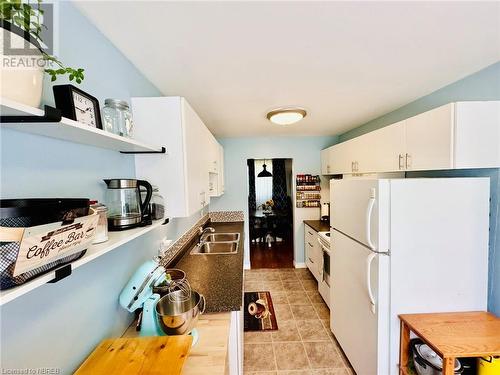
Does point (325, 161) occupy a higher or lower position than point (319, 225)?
higher

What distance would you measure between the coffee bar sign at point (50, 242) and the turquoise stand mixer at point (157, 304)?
641 mm

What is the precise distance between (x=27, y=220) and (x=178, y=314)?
84 cm

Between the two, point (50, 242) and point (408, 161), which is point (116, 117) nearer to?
point (50, 242)

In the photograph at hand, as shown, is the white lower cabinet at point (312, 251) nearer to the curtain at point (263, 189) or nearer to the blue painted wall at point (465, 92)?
the blue painted wall at point (465, 92)

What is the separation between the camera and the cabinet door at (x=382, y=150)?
6.54ft

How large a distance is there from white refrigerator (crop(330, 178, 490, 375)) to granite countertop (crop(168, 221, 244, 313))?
0.93m

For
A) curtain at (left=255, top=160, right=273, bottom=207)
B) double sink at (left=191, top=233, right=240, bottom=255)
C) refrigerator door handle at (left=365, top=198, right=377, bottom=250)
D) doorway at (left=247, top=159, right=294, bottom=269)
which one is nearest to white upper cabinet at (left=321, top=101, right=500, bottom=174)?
refrigerator door handle at (left=365, top=198, right=377, bottom=250)

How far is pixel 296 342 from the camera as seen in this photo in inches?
89.7

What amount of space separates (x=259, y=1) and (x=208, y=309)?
5.17ft

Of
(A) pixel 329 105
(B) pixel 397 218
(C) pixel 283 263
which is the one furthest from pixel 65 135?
(C) pixel 283 263

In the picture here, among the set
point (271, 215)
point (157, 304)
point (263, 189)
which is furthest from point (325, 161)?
point (157, 304)

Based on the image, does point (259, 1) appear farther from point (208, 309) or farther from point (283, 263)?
point (283, 263)

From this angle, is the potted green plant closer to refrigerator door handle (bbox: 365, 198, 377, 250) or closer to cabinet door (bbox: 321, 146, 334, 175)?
refrigerator door handle (bbox: 365, 198, 377, 250)

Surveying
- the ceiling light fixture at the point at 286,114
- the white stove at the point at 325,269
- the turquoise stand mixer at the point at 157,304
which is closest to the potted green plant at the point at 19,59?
the turquoise stand mixer at the point at 157,304
